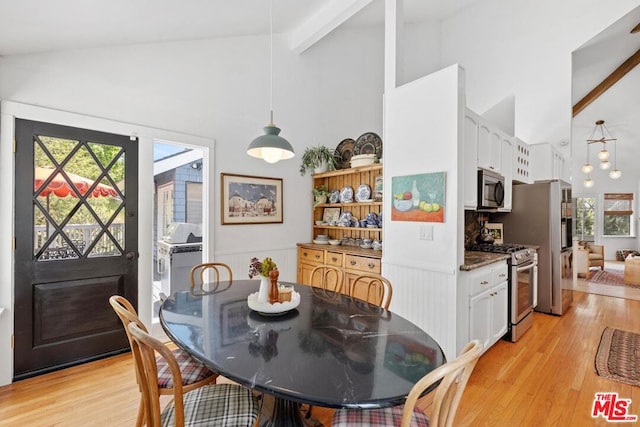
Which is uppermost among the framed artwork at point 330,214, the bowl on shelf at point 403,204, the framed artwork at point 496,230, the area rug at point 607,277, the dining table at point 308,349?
the bowl on shelf at point 403,204

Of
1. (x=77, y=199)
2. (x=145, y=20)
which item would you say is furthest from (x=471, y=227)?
(x=77, y=199)

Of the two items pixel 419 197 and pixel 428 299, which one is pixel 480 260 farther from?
pixel 419 197

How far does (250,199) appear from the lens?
3799mm

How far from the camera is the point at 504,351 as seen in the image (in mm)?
2941

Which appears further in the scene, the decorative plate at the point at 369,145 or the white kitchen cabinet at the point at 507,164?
the decorative plate at the point at 369,145

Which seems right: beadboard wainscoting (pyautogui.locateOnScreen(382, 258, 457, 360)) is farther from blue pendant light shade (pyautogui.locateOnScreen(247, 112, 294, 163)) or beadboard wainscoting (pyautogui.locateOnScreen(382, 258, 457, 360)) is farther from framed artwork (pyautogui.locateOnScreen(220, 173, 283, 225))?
framed artwork (pyautogui.locateOnScreen(220, 173, 283, 225))

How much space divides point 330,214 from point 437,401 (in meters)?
3.56

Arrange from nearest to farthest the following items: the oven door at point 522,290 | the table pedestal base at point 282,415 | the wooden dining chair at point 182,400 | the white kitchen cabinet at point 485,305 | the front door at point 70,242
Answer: the wooden dining chair at point 182,400 → the table pedestal base at point 282,415 → the front door at point 70,242 → the white kitchen cabinet at point 485,305 → the oven door at point 522,290

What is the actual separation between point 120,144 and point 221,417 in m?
2.57

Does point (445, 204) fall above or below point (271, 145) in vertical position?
below

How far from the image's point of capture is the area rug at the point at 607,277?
5.93 metres

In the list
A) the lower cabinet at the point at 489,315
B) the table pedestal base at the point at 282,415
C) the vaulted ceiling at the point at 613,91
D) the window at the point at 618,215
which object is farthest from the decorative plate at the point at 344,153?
the window at the point at 618,215

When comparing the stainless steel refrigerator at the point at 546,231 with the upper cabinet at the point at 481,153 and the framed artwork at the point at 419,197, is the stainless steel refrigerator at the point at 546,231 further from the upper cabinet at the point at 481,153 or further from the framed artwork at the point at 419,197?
the framed artwork at the point at 419,197

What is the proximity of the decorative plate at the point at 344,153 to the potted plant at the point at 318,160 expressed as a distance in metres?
0.09
